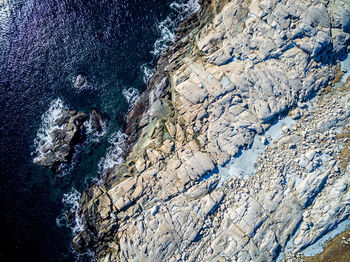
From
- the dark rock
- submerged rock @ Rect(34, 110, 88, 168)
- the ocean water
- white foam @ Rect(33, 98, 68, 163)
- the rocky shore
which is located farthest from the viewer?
Answer: the dark rock

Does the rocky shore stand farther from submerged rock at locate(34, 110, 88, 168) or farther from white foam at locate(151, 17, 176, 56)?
submerged rock at locate(34, 110, 88, 168)

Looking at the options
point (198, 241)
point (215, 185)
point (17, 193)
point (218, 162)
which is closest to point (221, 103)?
point (218, 162)

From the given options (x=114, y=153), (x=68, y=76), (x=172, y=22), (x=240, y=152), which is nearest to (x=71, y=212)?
(x=114, y=153)

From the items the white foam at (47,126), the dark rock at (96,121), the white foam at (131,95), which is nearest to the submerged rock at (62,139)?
the white foam at (47,126)

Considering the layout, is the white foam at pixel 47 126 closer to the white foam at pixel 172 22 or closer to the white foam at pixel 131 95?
the white foam at pixel 131 95

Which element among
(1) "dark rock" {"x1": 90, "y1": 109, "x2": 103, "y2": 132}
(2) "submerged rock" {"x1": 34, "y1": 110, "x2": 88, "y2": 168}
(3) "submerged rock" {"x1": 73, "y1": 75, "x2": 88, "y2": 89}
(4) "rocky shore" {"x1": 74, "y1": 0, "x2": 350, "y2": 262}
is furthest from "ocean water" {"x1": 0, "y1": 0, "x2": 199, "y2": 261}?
(4) "rocky shore" {"x1": 74, "y1": 0, "x2": 350, "y2": 262}

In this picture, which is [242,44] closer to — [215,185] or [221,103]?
[221,103]
